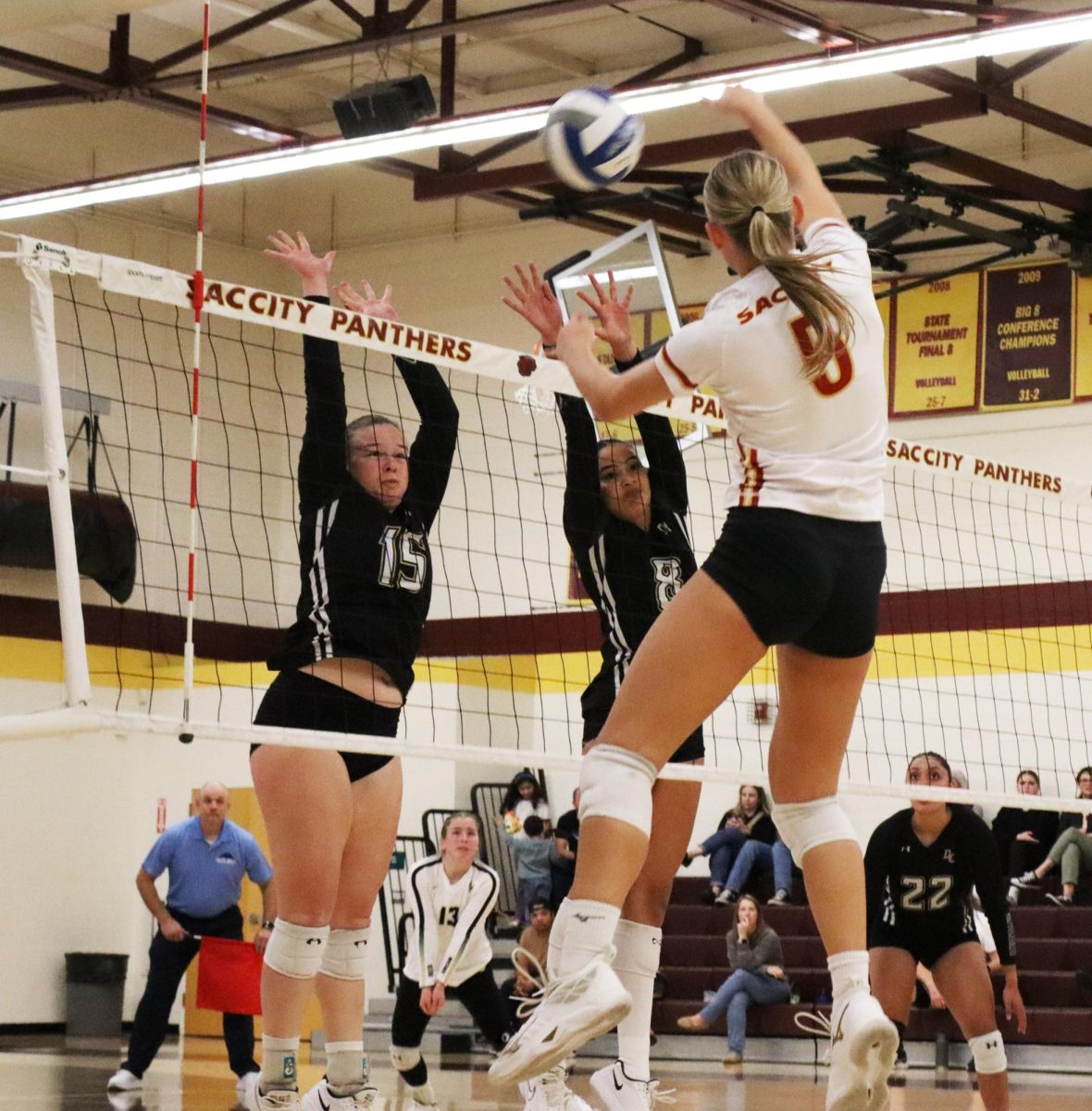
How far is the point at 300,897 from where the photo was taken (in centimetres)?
575

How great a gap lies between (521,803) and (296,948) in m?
13.7

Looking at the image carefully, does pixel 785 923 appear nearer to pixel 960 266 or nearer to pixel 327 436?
pixel 960 266

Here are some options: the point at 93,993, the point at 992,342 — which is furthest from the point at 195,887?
the point at 992,342

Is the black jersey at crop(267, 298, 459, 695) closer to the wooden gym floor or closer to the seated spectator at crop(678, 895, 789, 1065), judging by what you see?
the wooden gym floor

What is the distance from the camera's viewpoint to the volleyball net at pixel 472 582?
693 inches

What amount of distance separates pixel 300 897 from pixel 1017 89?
14668mm

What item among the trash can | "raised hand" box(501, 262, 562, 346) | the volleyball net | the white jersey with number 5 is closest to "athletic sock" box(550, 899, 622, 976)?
the white jersey with number 5

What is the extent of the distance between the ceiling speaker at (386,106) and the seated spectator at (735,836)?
7.18 meters

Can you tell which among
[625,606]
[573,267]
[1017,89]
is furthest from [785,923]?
[625,606]

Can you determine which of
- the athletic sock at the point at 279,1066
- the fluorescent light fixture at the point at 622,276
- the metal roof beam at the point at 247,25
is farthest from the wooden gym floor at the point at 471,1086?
the metal roof beam at the point at 247,25

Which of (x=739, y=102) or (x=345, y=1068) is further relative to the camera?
(x=345, y=1068)

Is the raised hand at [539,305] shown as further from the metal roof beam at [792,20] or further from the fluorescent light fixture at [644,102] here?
the metal roof beam at [792,20]

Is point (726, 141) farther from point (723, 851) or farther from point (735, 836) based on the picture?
point (723, 851)

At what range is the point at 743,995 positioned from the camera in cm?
1575
